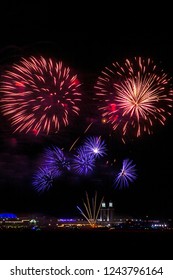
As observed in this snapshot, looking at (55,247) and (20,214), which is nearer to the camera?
(55,247)

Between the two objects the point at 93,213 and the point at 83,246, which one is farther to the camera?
the point at 93,213

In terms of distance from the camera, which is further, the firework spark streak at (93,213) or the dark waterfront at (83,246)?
the firework spark streak at (93,213)

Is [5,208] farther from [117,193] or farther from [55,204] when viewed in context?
[117,193]

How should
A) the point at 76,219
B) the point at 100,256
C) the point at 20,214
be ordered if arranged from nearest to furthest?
the point at 100,256 < the point at 76,219 < the point at 20,214

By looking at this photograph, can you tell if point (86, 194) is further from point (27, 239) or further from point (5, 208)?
point (27, 239)

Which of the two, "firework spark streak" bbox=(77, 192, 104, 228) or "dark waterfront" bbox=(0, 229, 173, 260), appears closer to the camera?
"dark waterfront" bbox=(0, 229, 173, 260)

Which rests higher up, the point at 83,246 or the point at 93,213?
the point at 93,213

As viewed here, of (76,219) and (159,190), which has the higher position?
(159,190)

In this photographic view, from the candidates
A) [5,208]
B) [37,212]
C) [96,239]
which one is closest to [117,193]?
[37,212]

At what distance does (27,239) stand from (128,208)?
29.2 m

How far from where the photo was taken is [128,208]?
37719mm

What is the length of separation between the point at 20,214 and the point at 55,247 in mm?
31521
